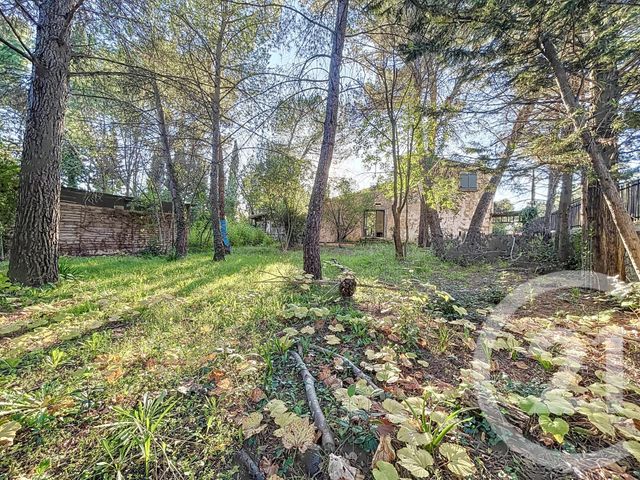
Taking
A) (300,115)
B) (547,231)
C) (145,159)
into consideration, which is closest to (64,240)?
(145,159)

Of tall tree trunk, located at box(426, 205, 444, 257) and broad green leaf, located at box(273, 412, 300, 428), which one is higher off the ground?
tall tree trunk, located at box(426, 205, 444, 257)

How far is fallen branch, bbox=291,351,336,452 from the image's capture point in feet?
3.53

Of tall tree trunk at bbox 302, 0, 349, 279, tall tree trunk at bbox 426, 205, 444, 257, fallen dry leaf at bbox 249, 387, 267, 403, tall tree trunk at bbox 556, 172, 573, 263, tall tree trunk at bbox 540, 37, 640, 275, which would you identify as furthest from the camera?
tall tree trunk at bbox 426, 205, 444, 257

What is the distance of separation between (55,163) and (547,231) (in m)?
10.2

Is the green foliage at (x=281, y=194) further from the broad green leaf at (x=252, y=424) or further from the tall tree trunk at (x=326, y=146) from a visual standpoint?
the broad green leaf at (x=252, y=424)

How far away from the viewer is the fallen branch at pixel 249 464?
3.20 ft

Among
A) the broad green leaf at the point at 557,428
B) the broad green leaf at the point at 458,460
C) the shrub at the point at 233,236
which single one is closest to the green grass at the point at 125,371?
the broad green leaf at the point at 458,460

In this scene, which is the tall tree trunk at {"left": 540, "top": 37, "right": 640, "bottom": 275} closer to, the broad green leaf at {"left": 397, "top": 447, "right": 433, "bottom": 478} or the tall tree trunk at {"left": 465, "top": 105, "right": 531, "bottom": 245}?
the tall tree trunk at {"left": 465, "top": 105, "right": 531, "bottom": 245}

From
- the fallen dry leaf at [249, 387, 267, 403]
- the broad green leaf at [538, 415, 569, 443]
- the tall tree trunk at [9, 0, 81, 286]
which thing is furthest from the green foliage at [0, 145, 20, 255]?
the broad green leaf at [538, 415, 569, 443]

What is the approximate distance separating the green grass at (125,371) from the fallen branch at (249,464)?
43mm

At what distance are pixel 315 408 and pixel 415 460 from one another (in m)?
0.47

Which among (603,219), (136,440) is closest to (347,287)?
(136,440)

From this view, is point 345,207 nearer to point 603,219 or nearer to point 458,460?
point 603,219

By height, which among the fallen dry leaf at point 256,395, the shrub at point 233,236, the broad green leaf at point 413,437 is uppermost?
the shrub at point 233,236
